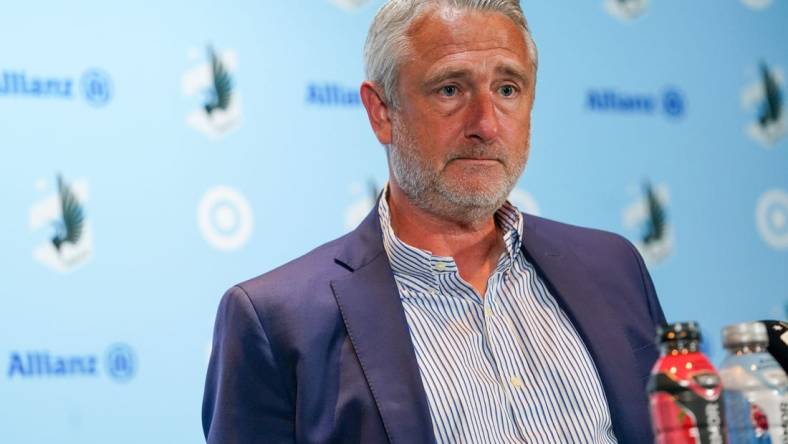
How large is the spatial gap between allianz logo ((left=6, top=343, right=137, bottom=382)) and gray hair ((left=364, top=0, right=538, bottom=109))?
108cm

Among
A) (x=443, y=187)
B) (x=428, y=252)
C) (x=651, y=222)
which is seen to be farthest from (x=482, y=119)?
(x=651, y=222)

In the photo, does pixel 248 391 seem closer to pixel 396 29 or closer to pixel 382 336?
pixel 382 336

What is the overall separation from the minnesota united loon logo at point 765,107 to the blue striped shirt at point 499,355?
205 cm

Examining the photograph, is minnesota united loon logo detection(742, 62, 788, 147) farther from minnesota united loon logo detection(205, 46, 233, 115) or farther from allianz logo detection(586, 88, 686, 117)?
minnesota united loon logo detection(205, 46, 233, 115)

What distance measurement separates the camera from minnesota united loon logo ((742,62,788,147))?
4.36m

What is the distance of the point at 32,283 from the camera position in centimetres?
321

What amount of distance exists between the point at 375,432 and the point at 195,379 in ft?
3.87

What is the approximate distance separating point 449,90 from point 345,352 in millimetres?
606

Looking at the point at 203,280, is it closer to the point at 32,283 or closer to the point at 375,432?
the point at 32,283

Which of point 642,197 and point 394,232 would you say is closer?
point 394,232

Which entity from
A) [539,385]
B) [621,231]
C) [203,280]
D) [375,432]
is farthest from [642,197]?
[375,432]

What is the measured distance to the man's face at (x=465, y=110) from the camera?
2.53 m

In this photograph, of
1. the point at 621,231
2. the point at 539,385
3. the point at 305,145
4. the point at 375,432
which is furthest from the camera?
the point at 621,231

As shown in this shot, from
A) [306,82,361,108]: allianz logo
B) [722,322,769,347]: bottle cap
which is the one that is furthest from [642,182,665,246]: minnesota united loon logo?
[722,322,769,347]: bottle cap
